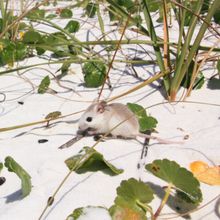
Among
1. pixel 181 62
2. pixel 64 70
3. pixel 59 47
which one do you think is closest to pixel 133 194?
pixel 181 62

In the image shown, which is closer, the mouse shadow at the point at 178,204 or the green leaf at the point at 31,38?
the mouse shadow at the point at 178,204

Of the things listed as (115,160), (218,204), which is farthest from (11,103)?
(218,204)

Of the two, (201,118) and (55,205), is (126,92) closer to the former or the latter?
(201,118)

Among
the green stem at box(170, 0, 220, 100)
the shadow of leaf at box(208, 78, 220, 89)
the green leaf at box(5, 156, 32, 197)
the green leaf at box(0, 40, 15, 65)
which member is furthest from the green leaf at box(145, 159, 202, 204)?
the green leaf at box(0, 40, 15, 65)

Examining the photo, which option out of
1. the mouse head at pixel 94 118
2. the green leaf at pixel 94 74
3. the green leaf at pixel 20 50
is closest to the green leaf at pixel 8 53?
the green leaf at pixel 20 50

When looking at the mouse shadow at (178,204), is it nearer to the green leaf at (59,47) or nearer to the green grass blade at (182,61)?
the green grass blade at (182,61)

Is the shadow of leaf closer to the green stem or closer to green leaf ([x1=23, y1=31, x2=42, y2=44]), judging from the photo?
the green stem

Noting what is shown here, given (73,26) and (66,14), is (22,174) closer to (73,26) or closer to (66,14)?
(73,26)
